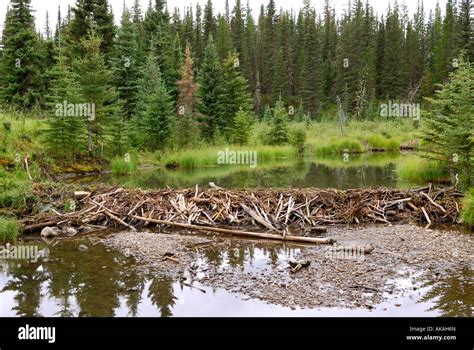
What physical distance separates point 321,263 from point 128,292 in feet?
13.1

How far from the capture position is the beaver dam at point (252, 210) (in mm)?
13406

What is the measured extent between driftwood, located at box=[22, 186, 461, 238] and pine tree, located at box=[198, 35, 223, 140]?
89.1 feet

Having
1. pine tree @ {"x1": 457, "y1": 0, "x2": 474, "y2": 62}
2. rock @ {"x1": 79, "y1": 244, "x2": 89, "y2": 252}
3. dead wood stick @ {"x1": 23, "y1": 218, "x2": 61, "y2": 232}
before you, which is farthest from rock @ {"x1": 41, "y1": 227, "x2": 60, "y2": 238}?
pine tree @ {"x1": 457, "y1": 0, "x2": 474, "y2": 62}

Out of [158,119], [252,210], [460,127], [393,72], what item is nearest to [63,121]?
[158,119]

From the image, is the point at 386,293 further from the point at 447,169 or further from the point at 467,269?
the point at 447,169

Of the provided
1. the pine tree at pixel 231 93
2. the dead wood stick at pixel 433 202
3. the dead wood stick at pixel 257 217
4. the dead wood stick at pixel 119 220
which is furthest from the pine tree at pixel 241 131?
the dead wood stick at pixel 119 220

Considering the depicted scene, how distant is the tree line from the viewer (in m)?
29.0

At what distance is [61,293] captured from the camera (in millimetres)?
8148

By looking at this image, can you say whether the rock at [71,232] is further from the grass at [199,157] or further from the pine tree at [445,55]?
the pine tree at [445,55]

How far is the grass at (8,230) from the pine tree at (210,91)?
29.9m

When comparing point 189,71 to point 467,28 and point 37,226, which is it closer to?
point 37,226

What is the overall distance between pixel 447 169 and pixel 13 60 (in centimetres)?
3049
